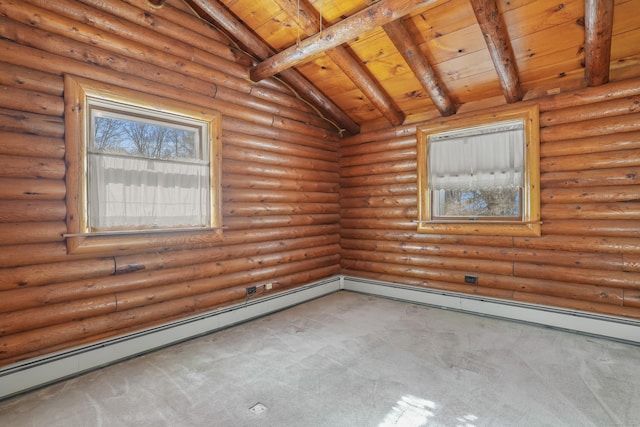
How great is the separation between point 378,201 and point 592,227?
2.78m

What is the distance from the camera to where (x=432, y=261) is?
4812mm

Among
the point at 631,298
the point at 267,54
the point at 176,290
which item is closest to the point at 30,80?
the point at 176,290

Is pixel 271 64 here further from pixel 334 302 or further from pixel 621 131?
pixel 621 131

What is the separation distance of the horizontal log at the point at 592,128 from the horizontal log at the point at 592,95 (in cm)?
23

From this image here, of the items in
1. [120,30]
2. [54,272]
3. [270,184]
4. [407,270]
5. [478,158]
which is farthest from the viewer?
[407,270]

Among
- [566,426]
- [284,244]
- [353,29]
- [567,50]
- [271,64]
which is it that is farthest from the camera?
[284,244]

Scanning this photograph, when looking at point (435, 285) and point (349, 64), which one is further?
point (435, 285)

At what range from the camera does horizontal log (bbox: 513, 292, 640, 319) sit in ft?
11.3

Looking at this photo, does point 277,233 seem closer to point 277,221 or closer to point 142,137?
point 277,221

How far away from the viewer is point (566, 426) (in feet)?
6.88

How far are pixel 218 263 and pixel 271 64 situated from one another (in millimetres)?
2568

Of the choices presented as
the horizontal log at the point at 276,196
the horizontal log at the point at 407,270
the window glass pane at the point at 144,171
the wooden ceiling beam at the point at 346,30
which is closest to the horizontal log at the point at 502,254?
the horizontal log at the point at 407,270

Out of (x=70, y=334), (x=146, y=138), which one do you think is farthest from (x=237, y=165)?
(x=70, y=334)

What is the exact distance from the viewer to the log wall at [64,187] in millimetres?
2621
